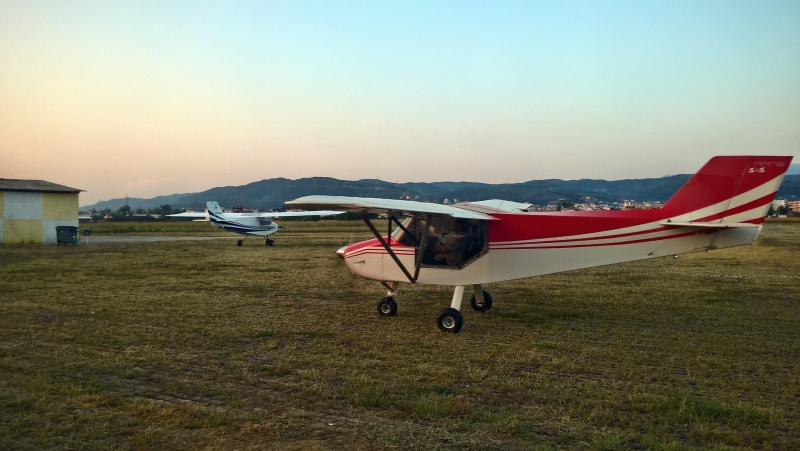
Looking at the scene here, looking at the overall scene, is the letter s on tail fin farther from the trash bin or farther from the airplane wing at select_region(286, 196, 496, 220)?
Answer: the trash bin

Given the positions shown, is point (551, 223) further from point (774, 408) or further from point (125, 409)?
point (125, 409)

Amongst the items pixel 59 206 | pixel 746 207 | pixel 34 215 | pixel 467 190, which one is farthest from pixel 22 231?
pixel 746 207

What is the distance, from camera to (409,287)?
13164 millimetres

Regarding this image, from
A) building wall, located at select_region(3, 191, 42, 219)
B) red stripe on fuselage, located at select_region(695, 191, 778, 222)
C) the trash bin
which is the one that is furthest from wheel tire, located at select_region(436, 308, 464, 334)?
building wall, located at select_region(3, 191, 42, 219)

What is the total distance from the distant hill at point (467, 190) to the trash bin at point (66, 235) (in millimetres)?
11542

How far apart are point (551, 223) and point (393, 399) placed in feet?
15.4

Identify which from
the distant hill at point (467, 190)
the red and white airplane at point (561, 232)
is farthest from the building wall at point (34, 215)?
the red and white airplane at point (561, 232)

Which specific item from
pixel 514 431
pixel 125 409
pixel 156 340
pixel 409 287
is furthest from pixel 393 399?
pixel 409 287

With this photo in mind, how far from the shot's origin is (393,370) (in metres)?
6.05

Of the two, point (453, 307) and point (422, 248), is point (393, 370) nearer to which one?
point (453, 307)

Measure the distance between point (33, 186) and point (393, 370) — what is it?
107ft

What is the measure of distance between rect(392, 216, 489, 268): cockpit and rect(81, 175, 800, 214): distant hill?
11.8 feet

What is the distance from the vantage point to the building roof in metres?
28.9

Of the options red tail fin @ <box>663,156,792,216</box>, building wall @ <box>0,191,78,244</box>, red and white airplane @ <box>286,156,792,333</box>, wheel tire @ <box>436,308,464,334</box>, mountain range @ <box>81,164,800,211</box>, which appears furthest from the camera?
building wall @ <box>0,191,78,244</box>
